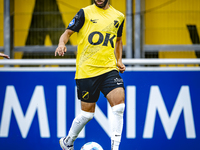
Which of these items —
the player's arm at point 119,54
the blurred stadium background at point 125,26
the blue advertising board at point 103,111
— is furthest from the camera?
the blurred stadium background at point 125,26

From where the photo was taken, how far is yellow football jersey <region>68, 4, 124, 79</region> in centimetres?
254

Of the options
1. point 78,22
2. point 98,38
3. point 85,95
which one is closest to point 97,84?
point 85,95

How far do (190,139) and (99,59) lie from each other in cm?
157

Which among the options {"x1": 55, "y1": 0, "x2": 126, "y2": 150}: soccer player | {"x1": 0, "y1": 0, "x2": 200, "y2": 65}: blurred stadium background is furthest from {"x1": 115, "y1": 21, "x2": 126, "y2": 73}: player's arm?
{"x1": 0, "y1": 0, "x2": 200, "y2": 65}: blurred stadium background

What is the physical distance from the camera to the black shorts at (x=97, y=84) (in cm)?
257

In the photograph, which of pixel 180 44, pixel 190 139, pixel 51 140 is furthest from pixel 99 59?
pixel 180 44

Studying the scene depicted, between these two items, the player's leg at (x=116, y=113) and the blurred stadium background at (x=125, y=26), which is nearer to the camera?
the player's leg at (x=116, y=113)

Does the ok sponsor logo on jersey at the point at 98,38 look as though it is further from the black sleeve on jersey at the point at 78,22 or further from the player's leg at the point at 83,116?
the player's leg at the point at 83,116

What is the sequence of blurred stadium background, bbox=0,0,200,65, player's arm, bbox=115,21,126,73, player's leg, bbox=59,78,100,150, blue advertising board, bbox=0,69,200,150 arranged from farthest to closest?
blurred stadium background, bbox=0,0,200,65 < blue advertising board, bbox=0,69,200,150 < player's arm, bbox=115,21,126,73 < player's leg, bbox=59,78,100,150

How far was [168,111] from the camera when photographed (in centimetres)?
329

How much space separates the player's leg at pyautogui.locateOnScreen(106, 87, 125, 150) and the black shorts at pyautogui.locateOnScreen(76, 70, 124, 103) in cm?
6

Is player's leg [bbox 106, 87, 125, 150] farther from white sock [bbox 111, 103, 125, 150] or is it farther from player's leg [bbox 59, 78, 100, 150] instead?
player's leg [bbox 59, 78, 100, 150]

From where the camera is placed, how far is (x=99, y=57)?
2.57 meters

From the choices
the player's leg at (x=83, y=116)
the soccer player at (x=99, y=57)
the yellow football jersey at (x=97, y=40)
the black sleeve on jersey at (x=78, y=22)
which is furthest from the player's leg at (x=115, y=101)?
the black sleeve on jersey at (x=78, y=22)
